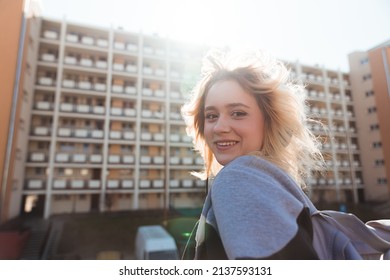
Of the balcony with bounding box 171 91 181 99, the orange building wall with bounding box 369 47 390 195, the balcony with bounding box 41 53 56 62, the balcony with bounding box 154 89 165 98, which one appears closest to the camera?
the orange building wall with bounding box 369 47 390 195

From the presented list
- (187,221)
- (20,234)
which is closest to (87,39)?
(20,234)

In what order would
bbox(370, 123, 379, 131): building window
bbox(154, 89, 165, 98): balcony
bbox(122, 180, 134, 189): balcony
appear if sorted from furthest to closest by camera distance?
bbox(370, 123, 379, 131): building window → bbox(154, 89, 165, 98): balcony → bbox(122, 180, 134, 189): balcony

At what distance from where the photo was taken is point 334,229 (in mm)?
323

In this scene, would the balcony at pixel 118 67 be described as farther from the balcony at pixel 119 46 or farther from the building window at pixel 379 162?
the building window at pixel 379 162

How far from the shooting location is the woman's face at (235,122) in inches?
14.9

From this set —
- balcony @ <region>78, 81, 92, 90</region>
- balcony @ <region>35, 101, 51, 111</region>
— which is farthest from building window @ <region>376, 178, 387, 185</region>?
balcony @ <region>35, 101, 51, 111</region>

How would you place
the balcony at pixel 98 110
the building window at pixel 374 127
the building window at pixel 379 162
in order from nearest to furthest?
the balcony at pixel 98 110
the building window at pixel 379 162
the building window at pixel 374 127

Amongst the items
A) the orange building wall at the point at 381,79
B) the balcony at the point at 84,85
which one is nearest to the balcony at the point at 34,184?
the balcony at the point at 84,85

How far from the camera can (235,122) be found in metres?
0.38

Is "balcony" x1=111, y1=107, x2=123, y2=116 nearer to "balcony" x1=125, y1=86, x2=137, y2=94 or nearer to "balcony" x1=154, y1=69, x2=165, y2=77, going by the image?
"balcony" x1=125, y1=86, x2=137, y2=94

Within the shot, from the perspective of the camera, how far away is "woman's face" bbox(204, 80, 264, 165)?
0.38m

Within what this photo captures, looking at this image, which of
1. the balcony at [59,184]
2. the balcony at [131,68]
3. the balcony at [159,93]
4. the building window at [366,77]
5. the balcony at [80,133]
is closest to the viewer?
the balcony at [59,184]

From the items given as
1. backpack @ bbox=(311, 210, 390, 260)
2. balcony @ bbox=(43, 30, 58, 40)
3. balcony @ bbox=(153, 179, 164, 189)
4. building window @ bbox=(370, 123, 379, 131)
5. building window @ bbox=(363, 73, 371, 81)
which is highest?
balcony @ bbox=(43, 30, 58, 40)
